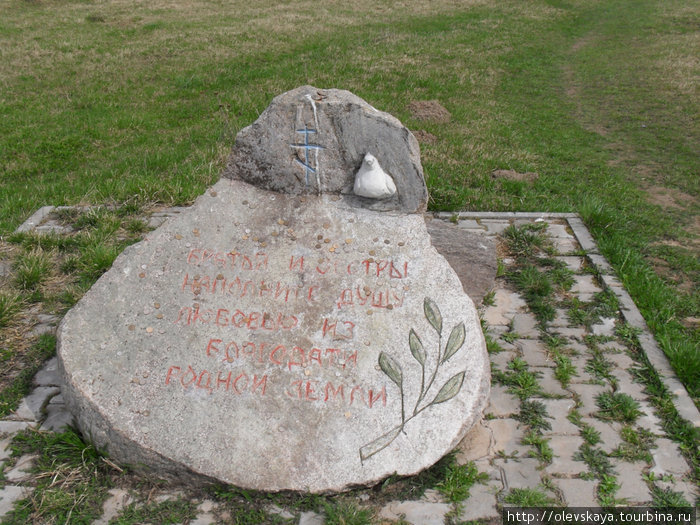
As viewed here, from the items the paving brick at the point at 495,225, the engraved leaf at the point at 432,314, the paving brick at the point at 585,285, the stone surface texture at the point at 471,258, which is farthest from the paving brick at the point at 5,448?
the paving brick at the point at 495,225

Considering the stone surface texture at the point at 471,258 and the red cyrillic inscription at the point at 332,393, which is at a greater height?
the red cyrillic inscription at the point at 332,393

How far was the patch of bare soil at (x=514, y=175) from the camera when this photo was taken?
23.9 ft

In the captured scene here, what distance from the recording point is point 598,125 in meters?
9.95

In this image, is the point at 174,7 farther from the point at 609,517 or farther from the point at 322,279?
the point at 609,517

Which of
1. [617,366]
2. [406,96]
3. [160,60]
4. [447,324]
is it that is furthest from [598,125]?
[160,60]

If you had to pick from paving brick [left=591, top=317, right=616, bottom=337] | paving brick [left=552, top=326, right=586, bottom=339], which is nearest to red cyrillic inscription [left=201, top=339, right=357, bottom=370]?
paving brick [left=552, top=326, right=586, bottom=339]

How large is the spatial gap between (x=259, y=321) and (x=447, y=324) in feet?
3.75

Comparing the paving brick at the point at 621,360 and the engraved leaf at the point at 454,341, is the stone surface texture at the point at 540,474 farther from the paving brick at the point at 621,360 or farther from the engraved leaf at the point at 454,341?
the engraved leaf at the point at 454,341

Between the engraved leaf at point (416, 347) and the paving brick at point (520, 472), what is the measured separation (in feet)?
2.37

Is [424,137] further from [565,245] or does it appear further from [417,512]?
[417,512]

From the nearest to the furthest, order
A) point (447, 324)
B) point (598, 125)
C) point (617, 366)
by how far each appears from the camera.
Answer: point (447, 324)
point (617, 366)
point (598, 125)

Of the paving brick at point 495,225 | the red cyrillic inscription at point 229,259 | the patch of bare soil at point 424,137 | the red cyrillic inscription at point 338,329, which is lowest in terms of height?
the paving brick at point 495,225

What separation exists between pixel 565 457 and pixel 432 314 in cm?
111

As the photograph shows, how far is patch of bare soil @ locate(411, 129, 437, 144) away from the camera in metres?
8.38
